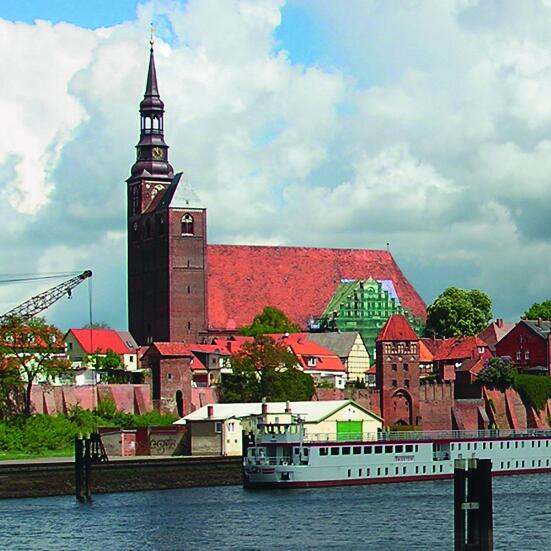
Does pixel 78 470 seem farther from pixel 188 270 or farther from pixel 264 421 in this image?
pixel 188 270

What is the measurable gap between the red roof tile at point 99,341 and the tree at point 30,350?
22.5 metres

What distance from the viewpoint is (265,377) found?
119m

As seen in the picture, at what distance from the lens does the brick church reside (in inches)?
5655

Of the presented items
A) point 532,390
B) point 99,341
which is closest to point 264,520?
point 532,390

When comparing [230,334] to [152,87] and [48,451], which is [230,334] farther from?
[48,451]

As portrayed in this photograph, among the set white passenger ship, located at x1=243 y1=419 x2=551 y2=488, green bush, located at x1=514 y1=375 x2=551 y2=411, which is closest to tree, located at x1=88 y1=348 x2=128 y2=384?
white passenger ship, located at x1=243 y1=419 x2=551 y2=488

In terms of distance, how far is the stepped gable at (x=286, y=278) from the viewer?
152 metres

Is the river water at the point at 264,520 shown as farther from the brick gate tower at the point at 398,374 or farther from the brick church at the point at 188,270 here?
the brick church at the point at 188,270

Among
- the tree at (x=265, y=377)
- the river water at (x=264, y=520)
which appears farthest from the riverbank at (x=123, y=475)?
the tree at (x=265, y=377)

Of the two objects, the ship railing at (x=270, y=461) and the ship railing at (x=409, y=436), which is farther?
the ship railing at (x=409, y=436)

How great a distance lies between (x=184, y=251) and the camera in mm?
144375

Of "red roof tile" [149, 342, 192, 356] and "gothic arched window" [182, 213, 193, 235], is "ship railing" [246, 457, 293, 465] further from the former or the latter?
"gothic arched window" [182, 213, 193, 235]

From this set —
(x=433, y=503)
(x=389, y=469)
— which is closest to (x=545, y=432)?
(x=389, y=469)

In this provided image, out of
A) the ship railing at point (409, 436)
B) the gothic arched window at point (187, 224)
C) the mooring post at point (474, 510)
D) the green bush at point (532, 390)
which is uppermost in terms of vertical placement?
the gothic arched window at point (187, 224)
